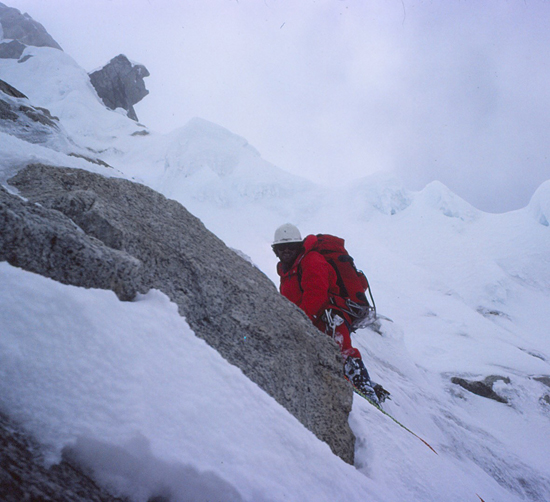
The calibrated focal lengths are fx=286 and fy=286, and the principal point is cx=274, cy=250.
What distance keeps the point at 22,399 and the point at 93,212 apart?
3.95 ft

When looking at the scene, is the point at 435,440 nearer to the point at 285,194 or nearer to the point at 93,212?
the point at 93,212

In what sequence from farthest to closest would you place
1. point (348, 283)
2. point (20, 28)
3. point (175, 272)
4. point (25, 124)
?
point (20, 28) < point (25, 124) < point (348, 283) < point (175, 272)

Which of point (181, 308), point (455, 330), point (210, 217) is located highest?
point (210, 217)

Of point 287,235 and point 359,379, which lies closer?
point 359,379

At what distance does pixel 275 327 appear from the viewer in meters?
1.98

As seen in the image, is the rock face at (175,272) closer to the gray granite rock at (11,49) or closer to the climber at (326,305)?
the climber at (326,305)

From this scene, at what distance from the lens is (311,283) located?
3.08 m

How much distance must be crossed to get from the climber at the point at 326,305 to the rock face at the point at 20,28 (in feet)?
200

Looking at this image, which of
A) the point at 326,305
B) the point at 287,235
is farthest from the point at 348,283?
the point at 287,235

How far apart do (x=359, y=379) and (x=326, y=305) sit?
2.70 ft

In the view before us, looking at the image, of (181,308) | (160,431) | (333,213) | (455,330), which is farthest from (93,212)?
(333,213)

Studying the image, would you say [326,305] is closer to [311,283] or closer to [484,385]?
[311,283]

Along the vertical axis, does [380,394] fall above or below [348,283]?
below

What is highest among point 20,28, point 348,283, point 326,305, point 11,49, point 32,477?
point 20,28
